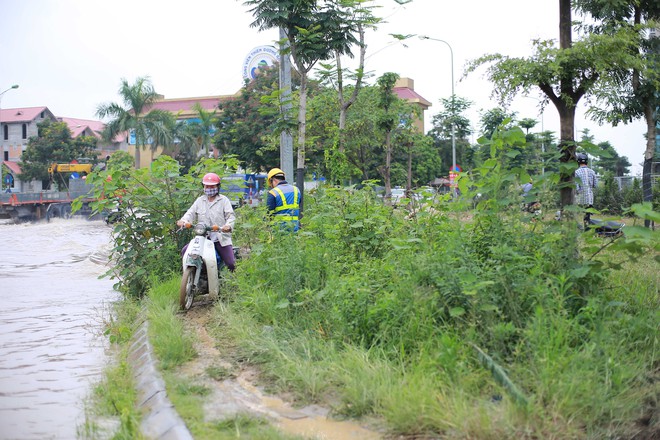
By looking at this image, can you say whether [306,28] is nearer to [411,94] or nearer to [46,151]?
[46,151]

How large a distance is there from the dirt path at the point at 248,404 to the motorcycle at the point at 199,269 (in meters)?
2.01

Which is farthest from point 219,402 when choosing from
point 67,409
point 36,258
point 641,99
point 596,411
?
point 641,99

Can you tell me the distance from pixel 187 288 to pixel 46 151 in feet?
199

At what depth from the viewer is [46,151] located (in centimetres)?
6394

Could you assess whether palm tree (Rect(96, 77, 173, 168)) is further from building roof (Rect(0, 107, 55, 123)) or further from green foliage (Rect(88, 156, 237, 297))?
green foliage (Rect(88, 156, 237, 297))

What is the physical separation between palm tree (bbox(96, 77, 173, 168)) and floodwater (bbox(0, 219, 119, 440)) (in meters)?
38.3

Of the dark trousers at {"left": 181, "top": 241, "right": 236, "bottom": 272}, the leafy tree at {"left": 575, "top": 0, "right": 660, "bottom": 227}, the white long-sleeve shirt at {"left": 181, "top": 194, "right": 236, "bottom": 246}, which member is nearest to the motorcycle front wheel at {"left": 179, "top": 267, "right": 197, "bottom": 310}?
the dark trousers at {"left": 181, "top": 241, "right": 236, "bottom": 272}

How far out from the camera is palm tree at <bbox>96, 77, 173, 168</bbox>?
54.7 meters

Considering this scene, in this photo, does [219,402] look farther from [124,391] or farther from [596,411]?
[596,411]

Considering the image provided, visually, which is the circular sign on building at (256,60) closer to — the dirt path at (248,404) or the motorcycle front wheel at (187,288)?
the motorcycle front wheel at (187,288)

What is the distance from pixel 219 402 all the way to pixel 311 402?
0.63 meters

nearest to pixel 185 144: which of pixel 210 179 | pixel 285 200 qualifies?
pixel 285 200

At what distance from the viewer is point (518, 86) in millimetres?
8516

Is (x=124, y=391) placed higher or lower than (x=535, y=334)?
lower
